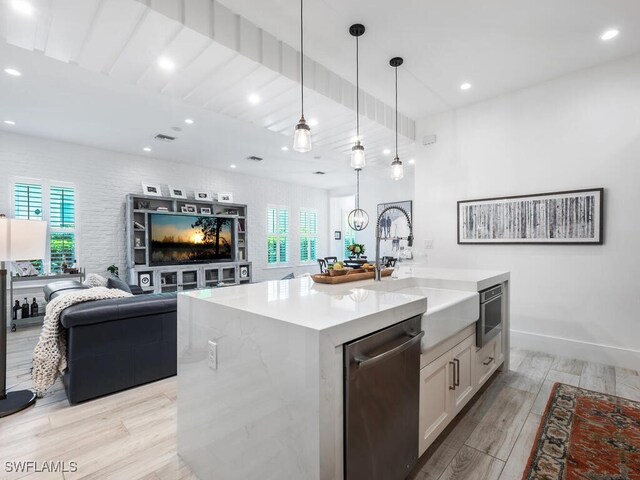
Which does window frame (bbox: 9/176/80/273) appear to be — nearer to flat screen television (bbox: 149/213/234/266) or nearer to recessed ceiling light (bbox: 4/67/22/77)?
flat screen television (bbox: 149/213/234/266)

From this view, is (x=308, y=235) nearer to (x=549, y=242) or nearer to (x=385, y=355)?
(x=549, y=242)

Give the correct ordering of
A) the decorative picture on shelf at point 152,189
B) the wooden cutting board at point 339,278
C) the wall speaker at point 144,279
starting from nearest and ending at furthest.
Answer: the wooden cutting board at point 339,278 < the wall speaker at point 144,279 < the decorative picture on shelf at point 152,189

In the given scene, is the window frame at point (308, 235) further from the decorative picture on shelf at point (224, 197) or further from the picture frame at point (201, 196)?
the picture frame at point (201, 196)

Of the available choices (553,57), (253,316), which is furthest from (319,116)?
(253,316)

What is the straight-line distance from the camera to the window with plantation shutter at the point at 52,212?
16.7 ft

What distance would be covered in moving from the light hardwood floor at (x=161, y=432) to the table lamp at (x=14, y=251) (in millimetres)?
134

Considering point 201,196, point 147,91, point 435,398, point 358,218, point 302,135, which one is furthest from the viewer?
point 201,196

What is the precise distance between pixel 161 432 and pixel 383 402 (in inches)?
65.0

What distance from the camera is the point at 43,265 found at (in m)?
5.24

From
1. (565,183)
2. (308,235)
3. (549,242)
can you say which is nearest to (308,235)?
(308,235)

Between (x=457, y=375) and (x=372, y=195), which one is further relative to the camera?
(x=372, y=195)

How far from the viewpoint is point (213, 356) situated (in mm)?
1534

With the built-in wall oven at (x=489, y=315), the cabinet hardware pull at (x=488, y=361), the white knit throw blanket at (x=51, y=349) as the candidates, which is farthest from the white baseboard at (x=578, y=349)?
the white knit throw blanket at (x=51, y=349)

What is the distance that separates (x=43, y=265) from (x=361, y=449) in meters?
6.27
